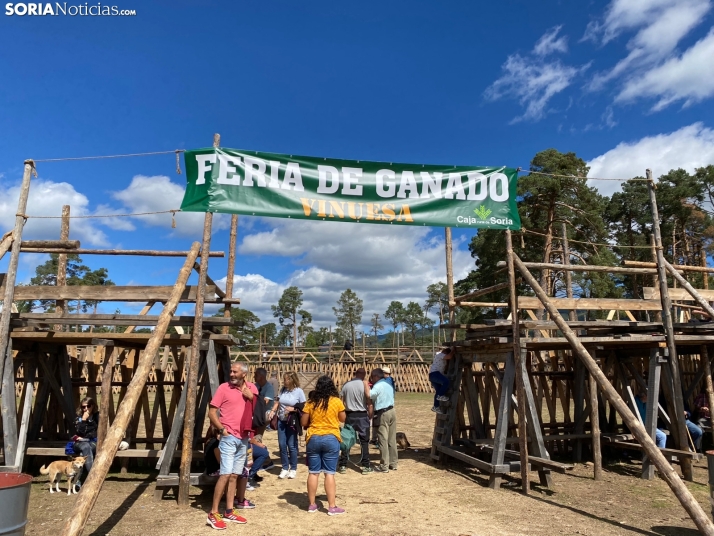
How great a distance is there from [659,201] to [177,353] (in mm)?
35000

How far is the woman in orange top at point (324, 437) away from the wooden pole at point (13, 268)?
422 centimetres

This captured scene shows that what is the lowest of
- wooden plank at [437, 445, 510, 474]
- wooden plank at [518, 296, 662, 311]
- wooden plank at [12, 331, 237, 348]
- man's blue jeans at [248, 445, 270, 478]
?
wooden plank at [437, 445, 510, 474]

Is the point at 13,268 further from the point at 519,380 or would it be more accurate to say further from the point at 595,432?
the point at 595,432

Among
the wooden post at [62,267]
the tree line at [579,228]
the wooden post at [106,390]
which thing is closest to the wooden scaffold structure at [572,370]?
the wooden post at [106,390]

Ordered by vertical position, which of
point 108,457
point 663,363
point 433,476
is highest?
point 663,363

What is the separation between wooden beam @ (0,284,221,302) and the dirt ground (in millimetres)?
2693

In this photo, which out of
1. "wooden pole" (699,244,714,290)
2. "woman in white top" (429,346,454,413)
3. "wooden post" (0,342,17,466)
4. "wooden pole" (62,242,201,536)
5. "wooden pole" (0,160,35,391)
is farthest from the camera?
"wooden pole" (699,244,714,290)

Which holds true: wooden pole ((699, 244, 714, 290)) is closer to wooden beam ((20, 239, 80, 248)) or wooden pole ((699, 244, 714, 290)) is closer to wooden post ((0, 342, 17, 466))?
wooden beam ((20, 239, 80, 248))

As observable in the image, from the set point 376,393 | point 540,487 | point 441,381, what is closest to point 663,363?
point 540,487

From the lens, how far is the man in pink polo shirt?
5.92 meters

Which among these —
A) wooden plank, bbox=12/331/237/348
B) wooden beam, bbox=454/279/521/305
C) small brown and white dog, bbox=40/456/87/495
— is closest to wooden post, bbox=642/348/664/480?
wooden beam, bbox=454/279/521/305

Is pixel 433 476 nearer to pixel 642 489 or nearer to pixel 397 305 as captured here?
pixel 642 489

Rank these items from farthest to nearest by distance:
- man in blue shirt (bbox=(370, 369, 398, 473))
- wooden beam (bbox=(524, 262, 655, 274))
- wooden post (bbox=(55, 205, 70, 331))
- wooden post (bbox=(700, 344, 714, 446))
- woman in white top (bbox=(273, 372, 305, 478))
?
man in blue shirt (bbox=(370, 369, 398, 473)) < wooden post (bbox=(700, 344, 714, 446)) < wooden post (bbox=(55, 205, 70, 331)) < woman in white top (bbox=(273, 372, 305, 478)) < wooden beam (bbox=(524, 262, 655, 274))

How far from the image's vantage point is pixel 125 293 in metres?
7.31
